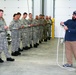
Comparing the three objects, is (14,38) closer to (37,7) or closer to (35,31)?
(35,31)

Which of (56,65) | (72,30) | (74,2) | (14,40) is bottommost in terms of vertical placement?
(56,65)

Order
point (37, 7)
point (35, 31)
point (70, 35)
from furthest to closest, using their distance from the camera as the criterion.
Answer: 1. point (37, 7)
2. point (35, 31)
3. point (70, 35)

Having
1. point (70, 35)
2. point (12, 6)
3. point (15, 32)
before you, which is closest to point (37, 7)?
point (12, 6)

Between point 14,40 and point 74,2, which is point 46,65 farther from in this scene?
point 74,2

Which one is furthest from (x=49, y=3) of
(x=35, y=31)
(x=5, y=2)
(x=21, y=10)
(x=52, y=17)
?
(x=35, y=31)

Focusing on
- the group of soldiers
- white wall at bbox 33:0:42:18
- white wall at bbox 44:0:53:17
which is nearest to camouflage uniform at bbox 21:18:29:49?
the group of soldiers

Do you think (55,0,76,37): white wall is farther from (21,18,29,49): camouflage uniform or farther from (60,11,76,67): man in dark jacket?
(60,11,76,67): man in dark jacket

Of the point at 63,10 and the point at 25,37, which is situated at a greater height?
the point at 63,10

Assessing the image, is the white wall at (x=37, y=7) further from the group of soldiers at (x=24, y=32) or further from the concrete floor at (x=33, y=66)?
the concrete floor at (x=33, y=66)

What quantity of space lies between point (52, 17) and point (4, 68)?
31.1 feet

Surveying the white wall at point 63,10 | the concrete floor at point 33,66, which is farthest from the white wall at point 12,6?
the concrete floor at point 33,66

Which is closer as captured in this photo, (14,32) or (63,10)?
(14,32)

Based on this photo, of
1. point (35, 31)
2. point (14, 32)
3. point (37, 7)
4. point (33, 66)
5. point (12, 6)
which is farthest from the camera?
point (12, 6)

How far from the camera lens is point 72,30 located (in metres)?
6.38
